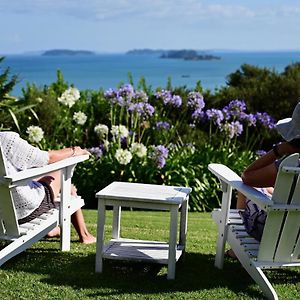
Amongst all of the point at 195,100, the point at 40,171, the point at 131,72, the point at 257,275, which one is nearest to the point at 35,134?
the point at 195,100

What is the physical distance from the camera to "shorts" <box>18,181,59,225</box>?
4401 millimetres

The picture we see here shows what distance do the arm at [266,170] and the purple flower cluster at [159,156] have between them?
10.3 ft

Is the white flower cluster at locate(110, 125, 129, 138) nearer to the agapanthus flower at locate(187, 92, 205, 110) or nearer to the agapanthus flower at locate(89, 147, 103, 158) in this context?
the agapanthus flower at locate(89, 147, 103, 158)

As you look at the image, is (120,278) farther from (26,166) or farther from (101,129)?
(101,129)

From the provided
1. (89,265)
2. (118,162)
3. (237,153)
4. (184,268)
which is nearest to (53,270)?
(89,265)

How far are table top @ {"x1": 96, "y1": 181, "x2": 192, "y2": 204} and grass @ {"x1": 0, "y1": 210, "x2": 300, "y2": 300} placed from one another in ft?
1.55

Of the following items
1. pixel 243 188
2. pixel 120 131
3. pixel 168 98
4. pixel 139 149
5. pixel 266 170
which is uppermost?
pixel 266 170

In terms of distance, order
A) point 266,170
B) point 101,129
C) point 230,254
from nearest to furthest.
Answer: point 266,170, point 230,254, point 101,129

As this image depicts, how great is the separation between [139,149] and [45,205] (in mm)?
2691

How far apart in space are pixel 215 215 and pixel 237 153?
3.33m

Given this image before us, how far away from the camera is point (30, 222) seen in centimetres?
437

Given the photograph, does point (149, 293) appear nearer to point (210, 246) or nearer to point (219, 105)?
point (210, 246)

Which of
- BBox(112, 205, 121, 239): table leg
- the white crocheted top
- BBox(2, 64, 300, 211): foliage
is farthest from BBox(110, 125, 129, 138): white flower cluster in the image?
the white crocheted top

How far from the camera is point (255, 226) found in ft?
13.7
